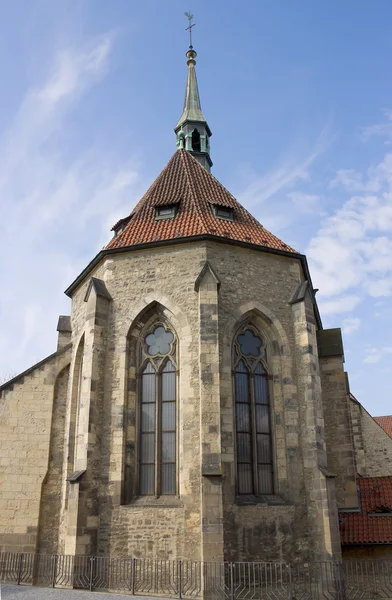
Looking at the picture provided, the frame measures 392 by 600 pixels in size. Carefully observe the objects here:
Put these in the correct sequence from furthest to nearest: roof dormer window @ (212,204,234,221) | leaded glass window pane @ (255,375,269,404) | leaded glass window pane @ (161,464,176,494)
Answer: roof dormer window @ (212,204,234,221) → leaded glass window pane @ (255,375,269,404) → leaded glass window pane @ (161,464,176,494)

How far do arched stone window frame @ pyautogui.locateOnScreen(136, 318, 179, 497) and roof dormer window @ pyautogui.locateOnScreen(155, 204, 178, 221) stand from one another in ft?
10.4

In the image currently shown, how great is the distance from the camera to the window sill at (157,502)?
11.6m

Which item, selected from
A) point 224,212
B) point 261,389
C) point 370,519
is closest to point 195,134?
point 224,212

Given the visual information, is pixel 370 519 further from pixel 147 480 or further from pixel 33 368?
pixel 33 368

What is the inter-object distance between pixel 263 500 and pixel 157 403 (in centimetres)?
318

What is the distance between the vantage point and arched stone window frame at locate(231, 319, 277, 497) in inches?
483

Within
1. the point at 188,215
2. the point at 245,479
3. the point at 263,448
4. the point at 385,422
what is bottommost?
the point at 245,479

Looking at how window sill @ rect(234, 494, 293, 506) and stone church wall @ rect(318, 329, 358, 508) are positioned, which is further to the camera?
stone church wall @ rect(318, 329, 358, 508)

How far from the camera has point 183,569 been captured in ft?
35.8

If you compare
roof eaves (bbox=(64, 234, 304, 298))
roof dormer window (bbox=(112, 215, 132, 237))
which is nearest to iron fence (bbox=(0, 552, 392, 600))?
roof eaves (bbox=(64, 234, 304, 298))

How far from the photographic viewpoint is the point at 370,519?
13.6 m

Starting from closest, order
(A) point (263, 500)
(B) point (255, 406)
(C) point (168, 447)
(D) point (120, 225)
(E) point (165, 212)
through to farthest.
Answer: (A) point (263, 500) → (C) point (168, 447) → (B) point (255, 406) → (E) point (165, 212) → (D) point (120, 225)

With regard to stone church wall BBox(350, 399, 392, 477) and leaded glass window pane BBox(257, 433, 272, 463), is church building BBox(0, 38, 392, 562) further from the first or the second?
stone church wall BBox(350, 399, 392, 477)

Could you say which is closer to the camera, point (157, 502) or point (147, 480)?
point (157, 502)
